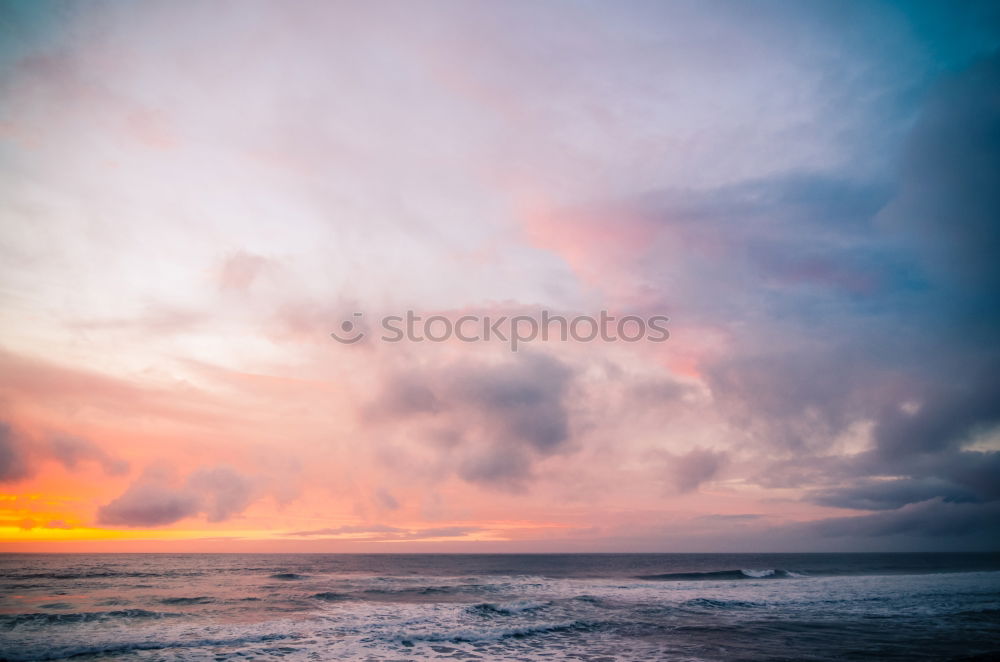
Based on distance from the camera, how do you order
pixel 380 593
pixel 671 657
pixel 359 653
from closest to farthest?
pixel 671 657, pixel 359 653, pixel 380 593

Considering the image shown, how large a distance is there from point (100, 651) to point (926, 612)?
37.5m

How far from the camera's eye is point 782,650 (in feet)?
58.1

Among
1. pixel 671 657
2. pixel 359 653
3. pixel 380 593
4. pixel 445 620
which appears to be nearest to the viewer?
pixel 671 657

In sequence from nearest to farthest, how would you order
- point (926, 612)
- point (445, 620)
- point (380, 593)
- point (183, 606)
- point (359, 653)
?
point (359, 653), point (445, 620), point (926, 612), point (183, 606), point (380, 593)

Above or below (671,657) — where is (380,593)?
below

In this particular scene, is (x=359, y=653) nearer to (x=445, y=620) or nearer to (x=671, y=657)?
(x=445, y=620)

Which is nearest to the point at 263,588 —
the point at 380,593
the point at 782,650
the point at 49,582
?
the point at 380,593

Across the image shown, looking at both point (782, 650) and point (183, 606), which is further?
point (183, 606)

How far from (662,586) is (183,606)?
36.0 meters

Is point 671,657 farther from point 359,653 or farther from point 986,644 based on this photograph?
point 986,644

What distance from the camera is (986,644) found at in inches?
722

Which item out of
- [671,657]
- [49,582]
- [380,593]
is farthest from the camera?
[49,582]

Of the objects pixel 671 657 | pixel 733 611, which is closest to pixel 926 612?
pixel 733 611

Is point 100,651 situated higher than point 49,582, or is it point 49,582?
point 100,651
